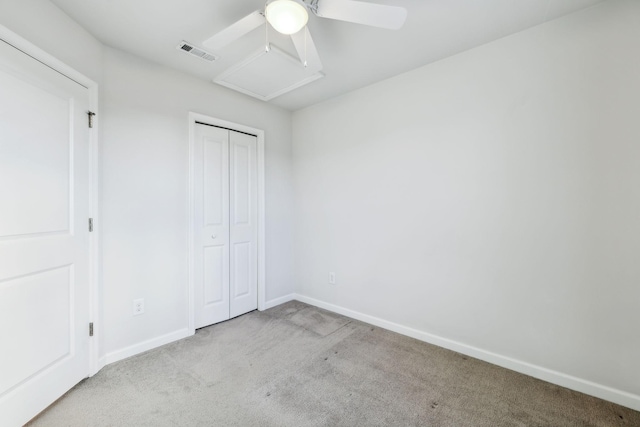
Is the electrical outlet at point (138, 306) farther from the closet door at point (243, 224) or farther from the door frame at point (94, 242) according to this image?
the closet door at point (243, 224)

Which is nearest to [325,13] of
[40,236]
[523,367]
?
[40,236]

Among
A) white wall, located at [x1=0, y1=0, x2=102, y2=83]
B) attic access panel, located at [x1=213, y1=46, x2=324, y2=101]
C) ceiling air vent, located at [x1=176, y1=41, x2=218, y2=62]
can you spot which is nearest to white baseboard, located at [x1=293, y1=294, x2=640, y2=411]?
attic access panel, located at [x1=213, y1=46, x2=324, y2=101]

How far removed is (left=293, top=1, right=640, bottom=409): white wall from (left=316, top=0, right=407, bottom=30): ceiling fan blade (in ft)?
4.02

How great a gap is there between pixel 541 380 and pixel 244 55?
11.1 feet

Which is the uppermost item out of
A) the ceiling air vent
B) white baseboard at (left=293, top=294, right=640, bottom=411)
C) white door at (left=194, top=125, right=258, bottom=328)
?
the ceiling air vent

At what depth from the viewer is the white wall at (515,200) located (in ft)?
5.50

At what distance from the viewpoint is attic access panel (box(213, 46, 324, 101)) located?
7.25 feet

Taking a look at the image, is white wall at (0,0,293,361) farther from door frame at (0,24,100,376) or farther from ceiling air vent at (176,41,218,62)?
ceiling air vent at (176,41,218,62)

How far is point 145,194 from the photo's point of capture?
89.8 inches

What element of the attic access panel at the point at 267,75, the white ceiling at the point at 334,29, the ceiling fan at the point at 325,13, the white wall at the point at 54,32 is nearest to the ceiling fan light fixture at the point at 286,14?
the ceiling fan at the point at 325,13

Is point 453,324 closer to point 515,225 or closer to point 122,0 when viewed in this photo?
point 515,225

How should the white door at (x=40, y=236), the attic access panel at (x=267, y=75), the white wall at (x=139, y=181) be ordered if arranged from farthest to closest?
the attic access panel at (x=267, y=75)
the white wall at (x=139, y=181)
the white door at (x=40, y=236)

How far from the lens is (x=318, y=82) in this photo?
2.73m

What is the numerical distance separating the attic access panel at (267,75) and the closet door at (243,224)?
516mm
